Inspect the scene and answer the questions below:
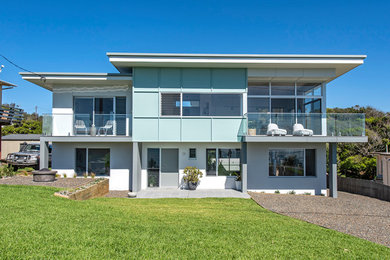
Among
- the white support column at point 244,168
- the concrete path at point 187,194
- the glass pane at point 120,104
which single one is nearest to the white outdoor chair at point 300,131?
the white support column at point 244,168

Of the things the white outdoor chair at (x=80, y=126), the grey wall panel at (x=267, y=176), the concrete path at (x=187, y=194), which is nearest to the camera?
the concrete path at (x=187, y=194)

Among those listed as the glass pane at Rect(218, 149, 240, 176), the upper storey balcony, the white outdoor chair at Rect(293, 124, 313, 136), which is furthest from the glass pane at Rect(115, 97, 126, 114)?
the white outdoor chair at Rect(293, 124, 313, 136)

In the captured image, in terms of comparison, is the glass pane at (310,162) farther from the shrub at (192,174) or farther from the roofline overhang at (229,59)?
the shrub at (192,174)

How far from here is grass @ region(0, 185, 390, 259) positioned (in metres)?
4.84

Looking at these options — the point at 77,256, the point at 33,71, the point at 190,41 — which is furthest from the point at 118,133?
the point at 77,256

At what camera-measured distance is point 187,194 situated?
522 inches

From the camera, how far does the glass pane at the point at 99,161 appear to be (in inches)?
591

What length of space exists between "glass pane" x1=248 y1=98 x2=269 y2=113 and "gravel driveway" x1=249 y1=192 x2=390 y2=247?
14.4ft

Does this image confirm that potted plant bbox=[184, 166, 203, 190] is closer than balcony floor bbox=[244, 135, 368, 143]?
No

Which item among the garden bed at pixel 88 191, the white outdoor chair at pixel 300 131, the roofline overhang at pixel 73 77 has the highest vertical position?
the roofline overhang at pixel 73 77

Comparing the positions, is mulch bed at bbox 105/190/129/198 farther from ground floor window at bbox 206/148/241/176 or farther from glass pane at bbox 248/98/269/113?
glass pane at bbox 248/98/269/113

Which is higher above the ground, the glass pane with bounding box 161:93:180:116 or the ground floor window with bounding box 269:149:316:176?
the glass pane with bounding box 161:93:180:116

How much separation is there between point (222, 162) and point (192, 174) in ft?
5.93

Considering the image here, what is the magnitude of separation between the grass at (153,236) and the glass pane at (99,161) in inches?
263
